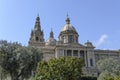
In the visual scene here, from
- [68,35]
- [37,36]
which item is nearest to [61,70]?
[68,35]

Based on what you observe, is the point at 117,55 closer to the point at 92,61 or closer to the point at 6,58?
the point at 92,61

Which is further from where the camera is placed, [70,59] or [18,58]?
[18,58]

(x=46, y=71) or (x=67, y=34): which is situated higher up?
(x=67, y=34)

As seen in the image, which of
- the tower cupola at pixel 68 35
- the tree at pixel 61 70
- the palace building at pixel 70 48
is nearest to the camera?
the tree at pixel 61 70

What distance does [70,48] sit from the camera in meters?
60.5

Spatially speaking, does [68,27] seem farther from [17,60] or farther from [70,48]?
[17,60]

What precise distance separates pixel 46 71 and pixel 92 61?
36168mm

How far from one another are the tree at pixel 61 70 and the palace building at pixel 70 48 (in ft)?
102

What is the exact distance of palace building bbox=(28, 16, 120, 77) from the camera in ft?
197

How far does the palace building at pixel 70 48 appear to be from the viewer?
5997 centimetres

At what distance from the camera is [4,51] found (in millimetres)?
34969

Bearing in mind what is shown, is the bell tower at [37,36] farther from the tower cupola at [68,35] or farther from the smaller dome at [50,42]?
the tower cupola at [68,35]

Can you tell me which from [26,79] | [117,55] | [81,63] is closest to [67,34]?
[117,55]

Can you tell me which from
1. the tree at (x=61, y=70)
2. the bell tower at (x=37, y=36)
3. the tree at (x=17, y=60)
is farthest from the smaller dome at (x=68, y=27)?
the tree at (x=61, y=70)
